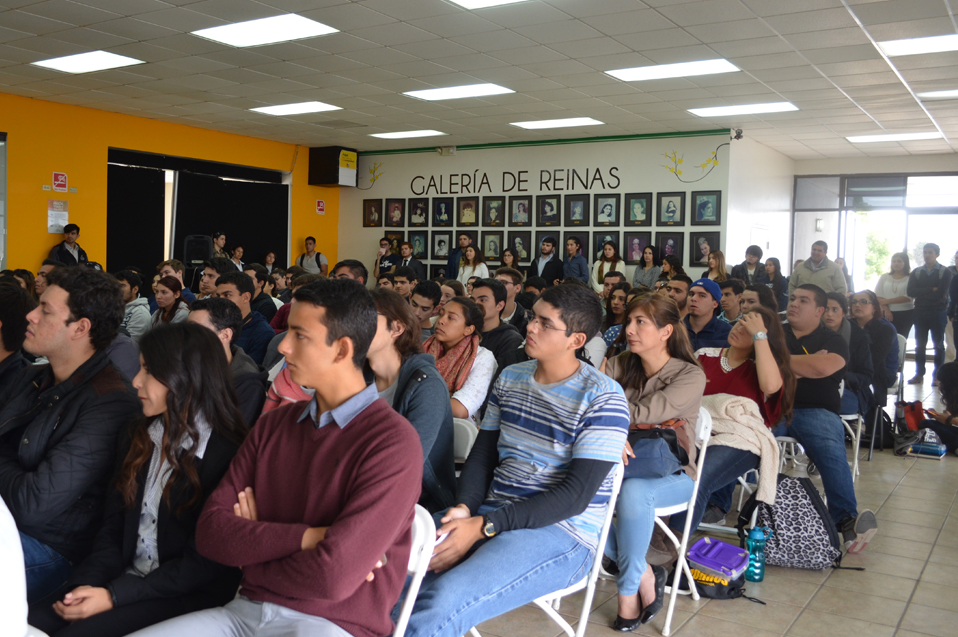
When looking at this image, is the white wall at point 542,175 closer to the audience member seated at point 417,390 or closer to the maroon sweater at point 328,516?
the audience member seated at point 417,390

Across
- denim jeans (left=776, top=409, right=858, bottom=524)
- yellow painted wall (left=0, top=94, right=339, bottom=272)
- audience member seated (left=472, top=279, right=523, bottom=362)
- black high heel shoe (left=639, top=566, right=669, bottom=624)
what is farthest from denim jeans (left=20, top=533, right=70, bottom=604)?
yellow painted wall (left=0, top=94, right=339, bottom=272)

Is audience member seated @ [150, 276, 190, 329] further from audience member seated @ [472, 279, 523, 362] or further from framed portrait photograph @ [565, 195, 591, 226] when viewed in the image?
framed portrait photograph @ [565, 195, 591, 226]

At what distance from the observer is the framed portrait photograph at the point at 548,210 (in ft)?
40.0

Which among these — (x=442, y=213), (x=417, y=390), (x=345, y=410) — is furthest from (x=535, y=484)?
(x=442, y=213)

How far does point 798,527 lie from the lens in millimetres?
3568

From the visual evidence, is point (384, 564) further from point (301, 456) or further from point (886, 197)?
point (886, 197)

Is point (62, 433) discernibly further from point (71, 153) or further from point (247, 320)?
point (71, 153)

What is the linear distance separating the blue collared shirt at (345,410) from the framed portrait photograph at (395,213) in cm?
1209

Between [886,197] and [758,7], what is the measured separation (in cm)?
850

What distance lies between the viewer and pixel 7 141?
9.98 metres

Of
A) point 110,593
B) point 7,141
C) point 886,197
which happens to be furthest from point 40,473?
point 886,197

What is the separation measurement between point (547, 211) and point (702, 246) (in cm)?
242

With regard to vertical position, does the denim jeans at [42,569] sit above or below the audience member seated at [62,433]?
below

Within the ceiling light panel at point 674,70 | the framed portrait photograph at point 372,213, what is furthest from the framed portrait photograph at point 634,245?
the framed portrait photograph at point 372,213
